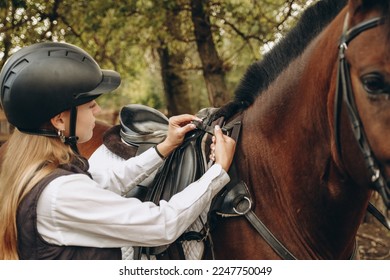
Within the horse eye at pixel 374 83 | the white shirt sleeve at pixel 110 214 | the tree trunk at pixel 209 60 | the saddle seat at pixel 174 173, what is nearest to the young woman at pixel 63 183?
the white shirt sleeve at pixel 110 214

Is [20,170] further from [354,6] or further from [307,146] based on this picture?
[354,6]

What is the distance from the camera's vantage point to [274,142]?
2.02 m

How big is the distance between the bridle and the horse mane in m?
0.34

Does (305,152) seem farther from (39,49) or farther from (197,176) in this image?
(39,49)

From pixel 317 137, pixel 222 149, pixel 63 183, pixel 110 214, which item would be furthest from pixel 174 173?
pixel 317 137

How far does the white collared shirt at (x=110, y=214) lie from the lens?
5.69 feet

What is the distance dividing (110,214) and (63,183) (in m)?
0.22

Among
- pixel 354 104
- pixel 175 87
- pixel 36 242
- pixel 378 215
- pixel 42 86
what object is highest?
pixel 175 87

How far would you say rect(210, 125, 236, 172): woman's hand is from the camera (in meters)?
1.96

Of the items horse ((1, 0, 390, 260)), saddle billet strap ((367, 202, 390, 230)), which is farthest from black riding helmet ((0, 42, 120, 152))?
saddle billet strap ((367, 202, 390, 230))

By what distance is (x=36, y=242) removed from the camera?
5.90 feet

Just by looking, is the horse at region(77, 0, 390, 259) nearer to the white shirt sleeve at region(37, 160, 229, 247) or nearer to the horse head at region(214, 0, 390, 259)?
the horse head at region(214, 0, 390, 259)
